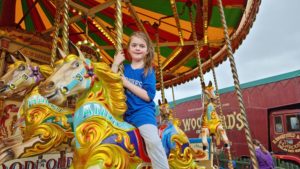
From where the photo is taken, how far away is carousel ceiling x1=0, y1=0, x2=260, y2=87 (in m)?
4.82

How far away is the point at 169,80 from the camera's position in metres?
9.09

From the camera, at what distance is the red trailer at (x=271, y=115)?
7590 millimetres

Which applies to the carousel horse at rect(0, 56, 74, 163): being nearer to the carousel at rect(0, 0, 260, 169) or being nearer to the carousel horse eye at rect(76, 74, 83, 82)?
the carousel at rect(0, 0, 260, 169)

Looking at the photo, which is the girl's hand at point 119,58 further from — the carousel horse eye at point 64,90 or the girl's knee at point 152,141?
the girl's knee at point 152,141

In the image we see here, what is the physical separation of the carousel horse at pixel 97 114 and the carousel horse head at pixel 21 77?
1219 millimetres

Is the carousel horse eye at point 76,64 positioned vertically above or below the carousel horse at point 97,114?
above

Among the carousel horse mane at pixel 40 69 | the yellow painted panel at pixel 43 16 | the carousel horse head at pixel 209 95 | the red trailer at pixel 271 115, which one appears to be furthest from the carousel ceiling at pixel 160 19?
the red trailer at pixel 271 115

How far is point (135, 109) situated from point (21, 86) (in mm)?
1642

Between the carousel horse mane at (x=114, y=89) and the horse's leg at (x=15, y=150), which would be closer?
the carousel horse mane at (x=114, y=89)

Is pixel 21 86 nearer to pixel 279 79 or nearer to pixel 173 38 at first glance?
pixel 173 38

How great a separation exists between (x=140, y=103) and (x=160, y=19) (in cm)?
456

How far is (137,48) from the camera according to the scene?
1.73 metres

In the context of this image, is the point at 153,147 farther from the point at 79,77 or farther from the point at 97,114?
the point at 79,77

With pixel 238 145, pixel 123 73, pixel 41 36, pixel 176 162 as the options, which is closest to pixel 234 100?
pixel 238 145
